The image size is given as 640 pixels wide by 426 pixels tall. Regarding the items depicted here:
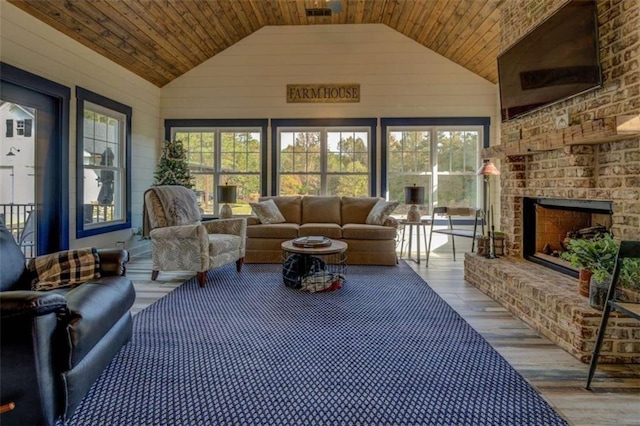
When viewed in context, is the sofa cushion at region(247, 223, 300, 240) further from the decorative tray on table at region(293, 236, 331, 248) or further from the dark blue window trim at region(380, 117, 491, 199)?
the dark blue window trim at region(380, 117, 491, 199)

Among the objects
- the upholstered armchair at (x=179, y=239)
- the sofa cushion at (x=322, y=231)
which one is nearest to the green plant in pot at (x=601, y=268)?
the sofa cushion at (x=322, y=231)

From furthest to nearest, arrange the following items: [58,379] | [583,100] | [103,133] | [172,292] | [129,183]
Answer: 1. [129,183]
2. [103,133]
3. [172,292]
4. [583,100]
5. [58,379]

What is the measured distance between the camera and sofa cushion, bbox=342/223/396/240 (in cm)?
487

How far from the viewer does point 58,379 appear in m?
1.54

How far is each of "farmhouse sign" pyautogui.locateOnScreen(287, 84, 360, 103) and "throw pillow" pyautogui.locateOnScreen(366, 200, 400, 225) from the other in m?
1.98

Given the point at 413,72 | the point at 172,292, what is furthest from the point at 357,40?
the point at 172,292

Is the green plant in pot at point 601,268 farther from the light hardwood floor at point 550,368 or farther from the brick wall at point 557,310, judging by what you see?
the light hardwood floor at point 550,368

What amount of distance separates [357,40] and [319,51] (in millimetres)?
646

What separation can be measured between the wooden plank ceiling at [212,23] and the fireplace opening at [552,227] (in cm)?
241

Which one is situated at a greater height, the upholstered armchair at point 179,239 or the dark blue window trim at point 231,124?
the dark blue window trim at point 231,124

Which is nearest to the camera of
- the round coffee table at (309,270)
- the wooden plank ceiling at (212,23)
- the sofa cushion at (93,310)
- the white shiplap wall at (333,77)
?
the sofa cushion at (93,310)

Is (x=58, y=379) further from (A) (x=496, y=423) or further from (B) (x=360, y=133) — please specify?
(B) (x=360, y=133)

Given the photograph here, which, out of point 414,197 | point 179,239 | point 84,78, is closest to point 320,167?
point 414,197

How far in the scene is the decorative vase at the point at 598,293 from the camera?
2170mm
